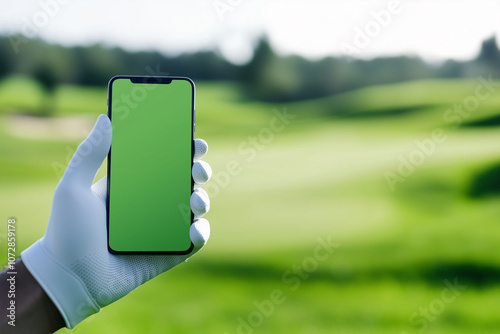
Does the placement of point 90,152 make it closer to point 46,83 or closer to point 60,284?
point 60,284

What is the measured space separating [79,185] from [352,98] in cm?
2746

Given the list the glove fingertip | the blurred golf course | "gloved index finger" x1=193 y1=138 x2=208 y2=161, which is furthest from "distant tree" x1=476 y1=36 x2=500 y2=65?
the glove fingertip

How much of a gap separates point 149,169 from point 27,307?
72 centimetres

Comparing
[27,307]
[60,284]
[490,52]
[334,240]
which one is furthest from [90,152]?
[490,52]

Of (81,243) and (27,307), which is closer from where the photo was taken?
(27,307)

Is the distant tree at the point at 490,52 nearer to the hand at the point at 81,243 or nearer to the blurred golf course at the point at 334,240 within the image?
the blurred golf course at the point at 334,240

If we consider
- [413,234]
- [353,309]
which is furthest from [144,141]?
[413,234]

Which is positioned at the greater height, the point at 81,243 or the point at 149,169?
the point at 149,169

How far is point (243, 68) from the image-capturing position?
36219 millimetres

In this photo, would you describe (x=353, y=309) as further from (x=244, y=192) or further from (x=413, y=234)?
(x=244, y=192)

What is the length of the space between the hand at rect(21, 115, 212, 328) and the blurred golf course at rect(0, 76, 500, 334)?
2.80 metres

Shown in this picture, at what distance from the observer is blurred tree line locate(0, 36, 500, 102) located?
29781 millimetres

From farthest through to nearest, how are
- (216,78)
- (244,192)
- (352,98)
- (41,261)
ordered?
(216,78), (352,98), (244,192), (41,261)

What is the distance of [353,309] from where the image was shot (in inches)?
246
